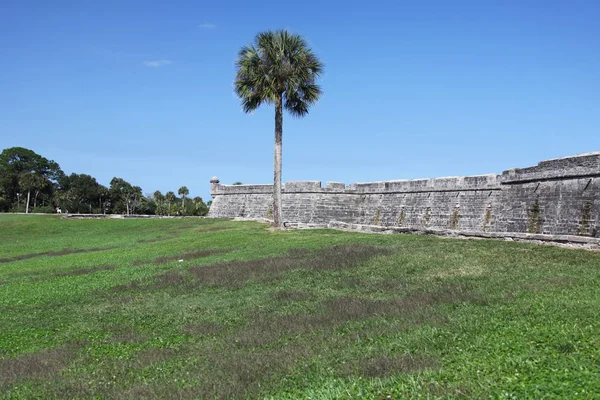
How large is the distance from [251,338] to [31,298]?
8144mm

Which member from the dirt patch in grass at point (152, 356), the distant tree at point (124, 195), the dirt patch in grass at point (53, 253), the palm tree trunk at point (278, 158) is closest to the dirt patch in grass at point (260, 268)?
the dirt patch in grass at point (152, 356)

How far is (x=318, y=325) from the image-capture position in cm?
900

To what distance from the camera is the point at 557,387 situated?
16.9 ft

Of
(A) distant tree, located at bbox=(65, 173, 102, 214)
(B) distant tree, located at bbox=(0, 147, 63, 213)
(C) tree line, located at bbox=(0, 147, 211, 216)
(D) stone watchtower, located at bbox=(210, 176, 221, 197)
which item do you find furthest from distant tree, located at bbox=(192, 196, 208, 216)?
(D) stone watchtower, located at bbox=(210, 176, 221, 197)

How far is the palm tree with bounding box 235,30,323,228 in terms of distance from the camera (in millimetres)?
26844

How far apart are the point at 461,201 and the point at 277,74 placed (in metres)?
11.9

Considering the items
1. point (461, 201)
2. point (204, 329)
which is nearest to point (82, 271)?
point (204, 329)

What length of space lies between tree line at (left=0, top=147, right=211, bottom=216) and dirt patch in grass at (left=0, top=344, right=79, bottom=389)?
211ft

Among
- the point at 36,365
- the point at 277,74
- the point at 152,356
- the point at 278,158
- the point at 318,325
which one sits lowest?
the point at 36,365

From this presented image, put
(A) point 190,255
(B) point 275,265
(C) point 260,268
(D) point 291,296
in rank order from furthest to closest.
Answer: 1. (A) point 190,255
2. (B) point 275,265
3. (C) point 260,268
4. (D) point 291,296

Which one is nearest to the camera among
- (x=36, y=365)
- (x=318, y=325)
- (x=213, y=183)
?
(x=36, y=365)

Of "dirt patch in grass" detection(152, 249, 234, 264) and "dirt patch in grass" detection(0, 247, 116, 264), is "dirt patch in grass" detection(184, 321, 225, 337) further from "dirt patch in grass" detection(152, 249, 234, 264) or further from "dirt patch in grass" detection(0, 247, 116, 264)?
"dirt patch in grass" detection(0, 247, 116, 264)

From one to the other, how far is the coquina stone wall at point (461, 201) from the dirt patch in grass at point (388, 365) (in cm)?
1428

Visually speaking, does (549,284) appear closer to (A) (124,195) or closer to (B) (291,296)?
(B) (291,296)
